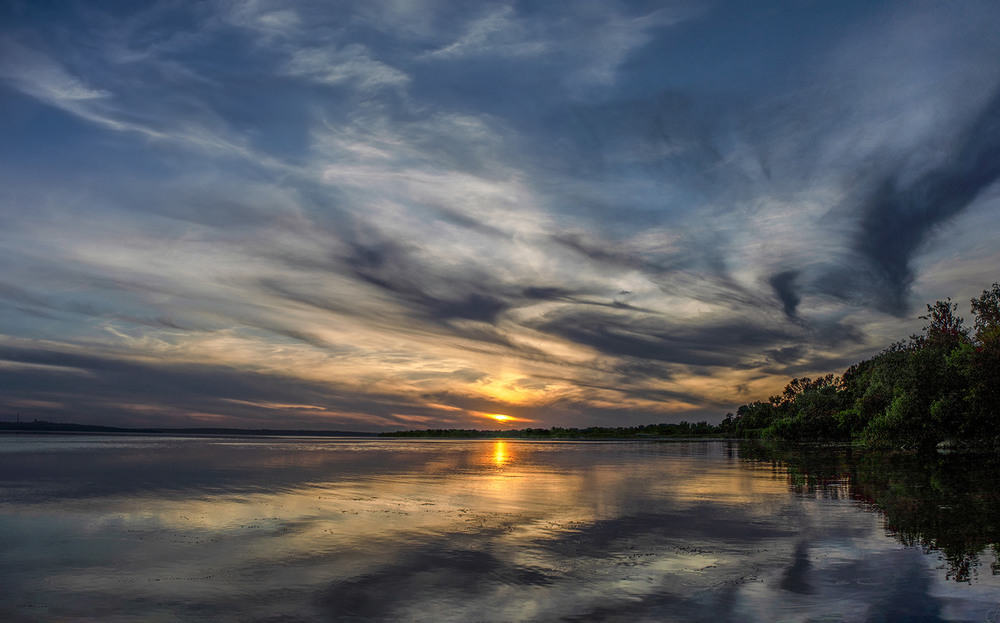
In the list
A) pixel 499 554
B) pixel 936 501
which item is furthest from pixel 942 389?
pixel 499 554

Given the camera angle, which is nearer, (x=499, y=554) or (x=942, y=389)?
(x=499, y=554)

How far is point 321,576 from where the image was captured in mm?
14234

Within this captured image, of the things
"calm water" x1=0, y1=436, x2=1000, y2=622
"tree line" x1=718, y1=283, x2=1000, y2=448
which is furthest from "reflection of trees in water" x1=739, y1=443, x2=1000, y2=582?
"tree line" x1=718, y1=283, x2=1000, y2=448

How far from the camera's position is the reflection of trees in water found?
1628 centimetres

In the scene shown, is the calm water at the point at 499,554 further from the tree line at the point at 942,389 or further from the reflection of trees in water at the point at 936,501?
the tree line at the point at 942,389

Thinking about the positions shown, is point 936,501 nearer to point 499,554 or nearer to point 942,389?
point 499,554

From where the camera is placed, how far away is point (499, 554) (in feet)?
54.0

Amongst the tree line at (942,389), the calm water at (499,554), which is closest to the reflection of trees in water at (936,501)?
the calm water at (499,554)

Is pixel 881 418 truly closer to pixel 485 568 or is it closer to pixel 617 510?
pixel 617 510

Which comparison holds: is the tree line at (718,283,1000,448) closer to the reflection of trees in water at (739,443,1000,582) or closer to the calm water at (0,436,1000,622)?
the reflection of trees in water at (739,443,1000,582)

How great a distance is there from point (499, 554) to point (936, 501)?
795 inches

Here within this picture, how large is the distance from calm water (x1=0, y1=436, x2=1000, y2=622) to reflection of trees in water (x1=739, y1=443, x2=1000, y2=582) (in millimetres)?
135

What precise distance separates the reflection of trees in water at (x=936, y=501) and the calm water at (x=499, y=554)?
0.44 ft

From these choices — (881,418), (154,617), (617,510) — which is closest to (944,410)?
(881,418)
